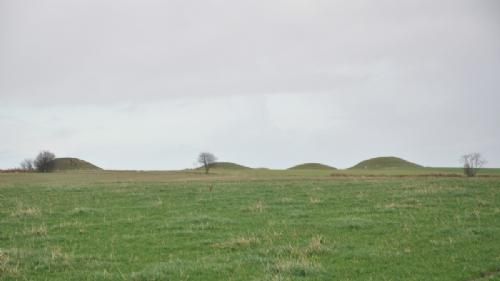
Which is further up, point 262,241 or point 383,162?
point 383,162

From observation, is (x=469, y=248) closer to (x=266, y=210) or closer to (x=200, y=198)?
(x=266, y=210)

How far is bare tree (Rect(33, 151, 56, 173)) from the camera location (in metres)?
107

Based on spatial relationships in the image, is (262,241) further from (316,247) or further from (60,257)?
(60,257)

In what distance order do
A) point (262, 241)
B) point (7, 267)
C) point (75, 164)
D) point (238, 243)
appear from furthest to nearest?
point (75, 164)
point (262, 241)
point (238, 243)
point (7, 267)

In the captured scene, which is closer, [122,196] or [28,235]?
[28,235]

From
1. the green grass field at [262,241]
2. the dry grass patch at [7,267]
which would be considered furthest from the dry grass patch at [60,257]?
the dry grass patch at [7,267]

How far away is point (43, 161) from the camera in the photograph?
108 m

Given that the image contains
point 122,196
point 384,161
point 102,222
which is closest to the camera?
point 102,222

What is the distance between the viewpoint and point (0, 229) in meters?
18.1

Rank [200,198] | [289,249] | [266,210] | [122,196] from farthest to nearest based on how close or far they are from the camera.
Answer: [122,196] → [200,198] → [266,210] → [289,249]

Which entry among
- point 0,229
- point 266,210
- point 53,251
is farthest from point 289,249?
point 0,229

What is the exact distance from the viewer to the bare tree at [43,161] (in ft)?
352

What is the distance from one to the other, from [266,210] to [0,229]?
11.2 m

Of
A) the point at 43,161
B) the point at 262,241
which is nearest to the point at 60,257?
the point at 262,241
